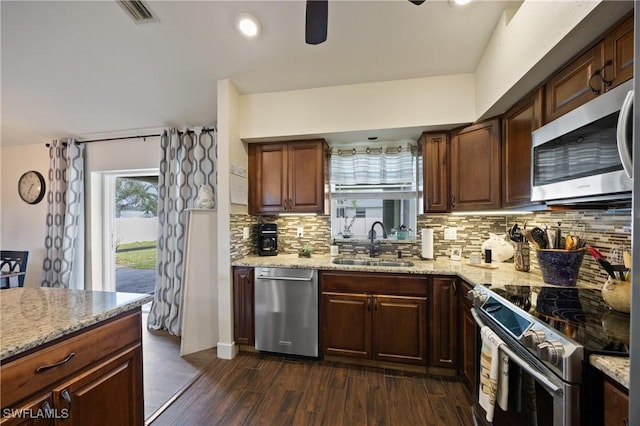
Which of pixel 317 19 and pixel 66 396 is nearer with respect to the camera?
pixel 66 396

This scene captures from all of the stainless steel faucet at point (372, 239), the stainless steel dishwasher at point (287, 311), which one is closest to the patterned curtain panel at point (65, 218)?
the stainless steel dishwasher at point (287, 311)

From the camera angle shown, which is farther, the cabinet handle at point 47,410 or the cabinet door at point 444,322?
the cabinet door at point 444,322

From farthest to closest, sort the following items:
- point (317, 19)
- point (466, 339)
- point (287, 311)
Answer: point (287, 311), point (466, 339), point (317, 19)

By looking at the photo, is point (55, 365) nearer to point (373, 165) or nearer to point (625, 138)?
point (625, 138)

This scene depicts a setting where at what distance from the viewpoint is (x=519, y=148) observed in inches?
70.2

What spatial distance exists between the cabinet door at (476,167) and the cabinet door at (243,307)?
210 centimetres

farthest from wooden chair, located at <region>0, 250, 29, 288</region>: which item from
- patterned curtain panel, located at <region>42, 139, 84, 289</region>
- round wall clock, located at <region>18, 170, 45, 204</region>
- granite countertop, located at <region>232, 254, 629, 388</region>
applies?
granite countertop, located at <region>232, 254, 629, 388</region>

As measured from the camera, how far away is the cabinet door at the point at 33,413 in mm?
779

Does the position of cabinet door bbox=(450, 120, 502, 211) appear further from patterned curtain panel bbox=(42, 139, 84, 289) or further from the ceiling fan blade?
patterned curtain panel bbox=(42, 139, 84, 289)

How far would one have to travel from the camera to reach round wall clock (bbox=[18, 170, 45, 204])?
149 inches

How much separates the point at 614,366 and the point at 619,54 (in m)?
1.23

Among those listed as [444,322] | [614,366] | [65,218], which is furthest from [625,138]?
[65,218]

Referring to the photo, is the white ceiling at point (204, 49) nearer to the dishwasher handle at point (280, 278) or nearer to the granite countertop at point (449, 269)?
the granite countertop at point (449, 269)

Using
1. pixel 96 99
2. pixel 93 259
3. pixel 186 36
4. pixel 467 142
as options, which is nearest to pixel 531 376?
pixel 467 142
